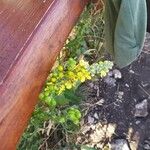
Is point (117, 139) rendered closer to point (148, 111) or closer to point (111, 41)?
point (148, 111)

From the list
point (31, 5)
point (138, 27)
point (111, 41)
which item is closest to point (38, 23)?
point (31, 5)

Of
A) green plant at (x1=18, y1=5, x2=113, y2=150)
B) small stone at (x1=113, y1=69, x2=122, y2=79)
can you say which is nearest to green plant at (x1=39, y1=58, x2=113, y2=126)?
green plant at (x1=18, y1=5, x2=113, y2=150)

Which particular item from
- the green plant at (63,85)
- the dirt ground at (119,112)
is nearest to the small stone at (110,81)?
the dirt ground at (119,112)

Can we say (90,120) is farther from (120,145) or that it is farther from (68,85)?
(68,85)

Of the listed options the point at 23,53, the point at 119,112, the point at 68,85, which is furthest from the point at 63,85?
the point at 119,112

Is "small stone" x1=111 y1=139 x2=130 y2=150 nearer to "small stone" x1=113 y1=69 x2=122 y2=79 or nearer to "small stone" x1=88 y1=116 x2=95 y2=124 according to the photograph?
"small stone" x1=88 y1=116 x2=95 y2=124

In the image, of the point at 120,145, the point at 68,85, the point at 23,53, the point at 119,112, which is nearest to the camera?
the point at 23,53
